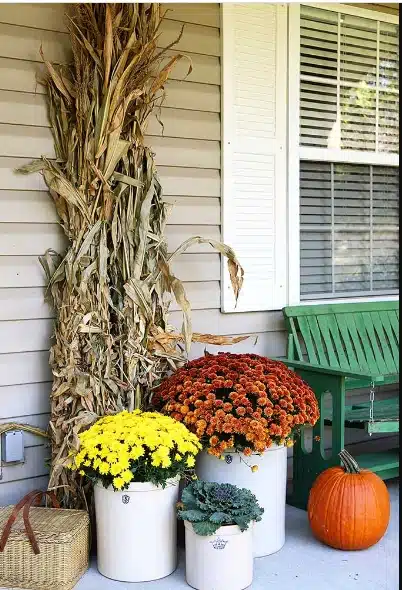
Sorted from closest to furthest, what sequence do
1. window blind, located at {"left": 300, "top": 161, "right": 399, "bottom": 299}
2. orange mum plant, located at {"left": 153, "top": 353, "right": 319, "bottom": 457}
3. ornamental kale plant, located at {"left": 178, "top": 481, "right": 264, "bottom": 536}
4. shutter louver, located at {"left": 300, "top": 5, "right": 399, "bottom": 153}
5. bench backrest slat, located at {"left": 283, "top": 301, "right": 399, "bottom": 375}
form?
ornamental kale plant, located at {"left": 178, "top": 481, "right": 264, "bottom": 536} < orange mum plant, located at {"left": 153, "top": 353, "right": 319, "bottom": 457} < bench backrest slat, located at {"left": 283, "top": 301, "right": 399, "bottom": 375} < shutter louver, located at {"left": 300, "top": 5, "right": 399, "bottom": 153} < window blind, located at {"left": 300, "top": 161, "right": 399, "bottom": 299}

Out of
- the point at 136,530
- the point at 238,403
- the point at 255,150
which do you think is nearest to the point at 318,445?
the point at 238,403

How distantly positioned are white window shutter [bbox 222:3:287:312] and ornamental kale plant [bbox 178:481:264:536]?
1.13 meters

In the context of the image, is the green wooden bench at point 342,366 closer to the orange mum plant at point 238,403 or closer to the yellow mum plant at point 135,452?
the orange mum plant at point 238,403

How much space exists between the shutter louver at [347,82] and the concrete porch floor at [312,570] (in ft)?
6.94

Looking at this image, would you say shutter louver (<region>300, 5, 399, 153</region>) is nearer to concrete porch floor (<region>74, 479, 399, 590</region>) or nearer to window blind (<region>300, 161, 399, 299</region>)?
window blind (<region>300, 161, 399, 299</region>)

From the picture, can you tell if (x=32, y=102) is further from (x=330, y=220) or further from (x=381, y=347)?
(x=381, y=347)

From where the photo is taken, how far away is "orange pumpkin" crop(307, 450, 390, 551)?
9.66 feet

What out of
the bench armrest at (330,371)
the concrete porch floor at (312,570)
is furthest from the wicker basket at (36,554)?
the bench armrest at (330,371)

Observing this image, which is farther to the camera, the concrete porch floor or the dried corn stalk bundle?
the dried corn stalk bundle

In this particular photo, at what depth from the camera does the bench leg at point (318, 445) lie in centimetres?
325

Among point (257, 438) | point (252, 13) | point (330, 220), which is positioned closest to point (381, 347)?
point (330, 220)

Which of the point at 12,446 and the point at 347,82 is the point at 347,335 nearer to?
the point at 347,82

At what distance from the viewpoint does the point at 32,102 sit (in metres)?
3.06

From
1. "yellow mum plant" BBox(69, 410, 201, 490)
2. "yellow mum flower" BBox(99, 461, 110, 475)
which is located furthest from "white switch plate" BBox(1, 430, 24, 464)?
"yellow mum flower" BBox(99, 461, 110, 475)
